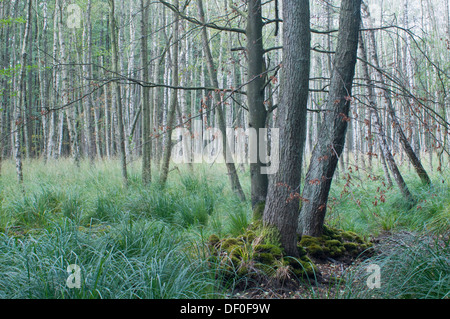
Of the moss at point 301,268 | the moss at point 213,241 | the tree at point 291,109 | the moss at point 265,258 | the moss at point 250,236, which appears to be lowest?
the moss at point 301,268

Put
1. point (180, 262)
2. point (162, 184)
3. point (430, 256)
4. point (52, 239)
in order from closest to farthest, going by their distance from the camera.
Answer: point (430, 256)
point (180, 262)
point (52, 239)
point (162, 184)

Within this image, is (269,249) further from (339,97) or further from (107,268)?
(339,97)

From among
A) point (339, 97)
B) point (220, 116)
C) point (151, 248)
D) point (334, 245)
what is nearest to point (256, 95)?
point (339, 97)

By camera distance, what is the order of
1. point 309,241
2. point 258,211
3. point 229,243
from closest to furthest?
point 229,243 → point 309,241 → point 258,211

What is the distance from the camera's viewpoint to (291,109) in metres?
3.43

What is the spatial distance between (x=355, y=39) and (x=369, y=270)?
2504 mm

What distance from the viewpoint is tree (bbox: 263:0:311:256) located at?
3410mm

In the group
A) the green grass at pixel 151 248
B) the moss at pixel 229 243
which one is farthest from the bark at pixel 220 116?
the moss at pixel 229 243

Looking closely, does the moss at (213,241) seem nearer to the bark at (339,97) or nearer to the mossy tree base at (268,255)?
the mossy tree base at (268,255)

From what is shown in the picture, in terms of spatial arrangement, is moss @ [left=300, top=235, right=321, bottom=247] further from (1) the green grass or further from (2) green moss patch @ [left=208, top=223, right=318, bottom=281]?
(1) the green grass

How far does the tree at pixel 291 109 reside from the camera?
→ 3410 mm
